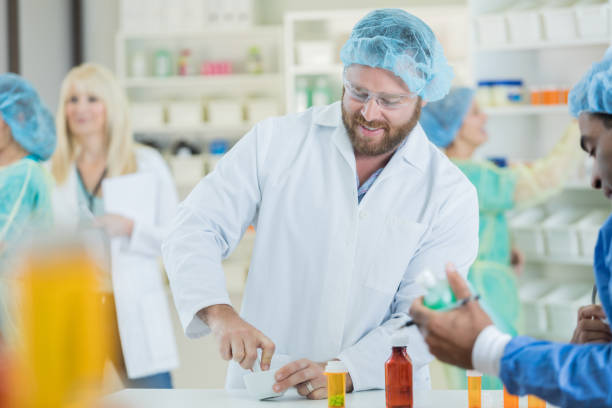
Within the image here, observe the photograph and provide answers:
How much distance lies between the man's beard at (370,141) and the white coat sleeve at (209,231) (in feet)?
0.80

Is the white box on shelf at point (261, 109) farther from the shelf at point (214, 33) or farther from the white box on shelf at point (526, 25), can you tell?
the white box on shelf at point (526, 25)

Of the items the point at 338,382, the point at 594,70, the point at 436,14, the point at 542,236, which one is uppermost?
the point at 436,14

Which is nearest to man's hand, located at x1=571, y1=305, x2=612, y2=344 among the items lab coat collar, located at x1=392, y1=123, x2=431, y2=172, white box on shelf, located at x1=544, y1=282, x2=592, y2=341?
lab coat collar, located at x1=392, y1=123, x2=431, y2=172

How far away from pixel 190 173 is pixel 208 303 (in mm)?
3724

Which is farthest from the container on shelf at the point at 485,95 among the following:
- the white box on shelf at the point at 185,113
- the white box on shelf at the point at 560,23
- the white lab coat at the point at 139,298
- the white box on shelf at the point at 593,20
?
the white lab coat at the point at 139,298

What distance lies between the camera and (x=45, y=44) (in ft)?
17.9

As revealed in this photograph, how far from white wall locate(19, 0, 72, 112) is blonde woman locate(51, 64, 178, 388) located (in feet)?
7.31

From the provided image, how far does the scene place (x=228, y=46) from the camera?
5.55 meters

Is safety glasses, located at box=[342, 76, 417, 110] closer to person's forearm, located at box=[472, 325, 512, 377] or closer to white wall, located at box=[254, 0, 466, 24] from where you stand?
person's forearm, located at box=[472, 325, 512, 377]

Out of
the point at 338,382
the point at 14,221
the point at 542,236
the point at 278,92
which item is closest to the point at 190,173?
the point at 278,92

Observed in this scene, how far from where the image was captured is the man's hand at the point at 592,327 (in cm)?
142

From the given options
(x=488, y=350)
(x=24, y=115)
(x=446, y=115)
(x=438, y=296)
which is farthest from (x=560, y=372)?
(x=446, y=115)

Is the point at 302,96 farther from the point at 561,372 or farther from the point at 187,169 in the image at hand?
the point at 561,372

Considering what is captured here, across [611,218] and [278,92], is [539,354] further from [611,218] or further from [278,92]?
[278,92]
